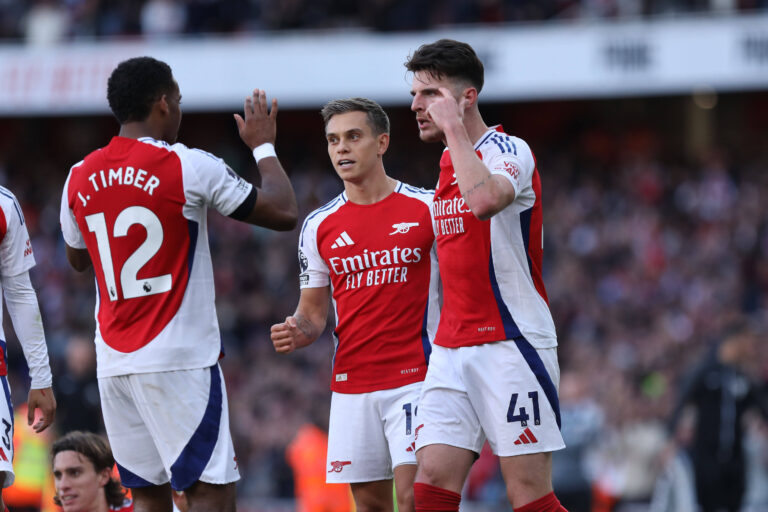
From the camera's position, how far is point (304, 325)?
21.3 ft

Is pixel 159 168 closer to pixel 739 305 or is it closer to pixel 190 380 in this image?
pixel 190 380

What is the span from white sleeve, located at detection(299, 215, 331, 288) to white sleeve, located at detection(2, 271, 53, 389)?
149 cm

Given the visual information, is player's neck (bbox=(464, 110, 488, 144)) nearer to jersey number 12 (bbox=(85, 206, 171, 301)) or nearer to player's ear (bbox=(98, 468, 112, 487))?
jersey number 12 (bbox=(85, 206, 171, 301))

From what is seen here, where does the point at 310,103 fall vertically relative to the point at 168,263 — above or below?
above

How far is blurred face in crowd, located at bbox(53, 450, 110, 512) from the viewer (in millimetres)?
7055

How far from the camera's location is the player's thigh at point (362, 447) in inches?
258

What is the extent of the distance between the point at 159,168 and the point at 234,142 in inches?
759

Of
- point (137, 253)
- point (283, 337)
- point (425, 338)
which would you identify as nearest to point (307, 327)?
point (283, 337)

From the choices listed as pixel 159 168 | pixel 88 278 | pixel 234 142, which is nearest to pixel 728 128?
pixel 234 142

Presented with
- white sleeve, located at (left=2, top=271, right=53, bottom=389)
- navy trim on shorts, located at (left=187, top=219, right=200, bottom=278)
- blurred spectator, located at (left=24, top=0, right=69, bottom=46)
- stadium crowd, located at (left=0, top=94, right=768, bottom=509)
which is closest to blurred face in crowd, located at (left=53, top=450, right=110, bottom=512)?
white sleeve, located at (left=2, top=271, right=53, bottom=389)

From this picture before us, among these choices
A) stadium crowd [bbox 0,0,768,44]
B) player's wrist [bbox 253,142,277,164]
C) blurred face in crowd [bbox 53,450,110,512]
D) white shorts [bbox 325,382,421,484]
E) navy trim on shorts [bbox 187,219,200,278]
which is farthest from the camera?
stadium crowd [bbox 0,0,768,44]

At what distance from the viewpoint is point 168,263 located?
18.8 feet

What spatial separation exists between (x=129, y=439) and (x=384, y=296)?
1.60 metres

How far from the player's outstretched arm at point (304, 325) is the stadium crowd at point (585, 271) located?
656 centimetres
